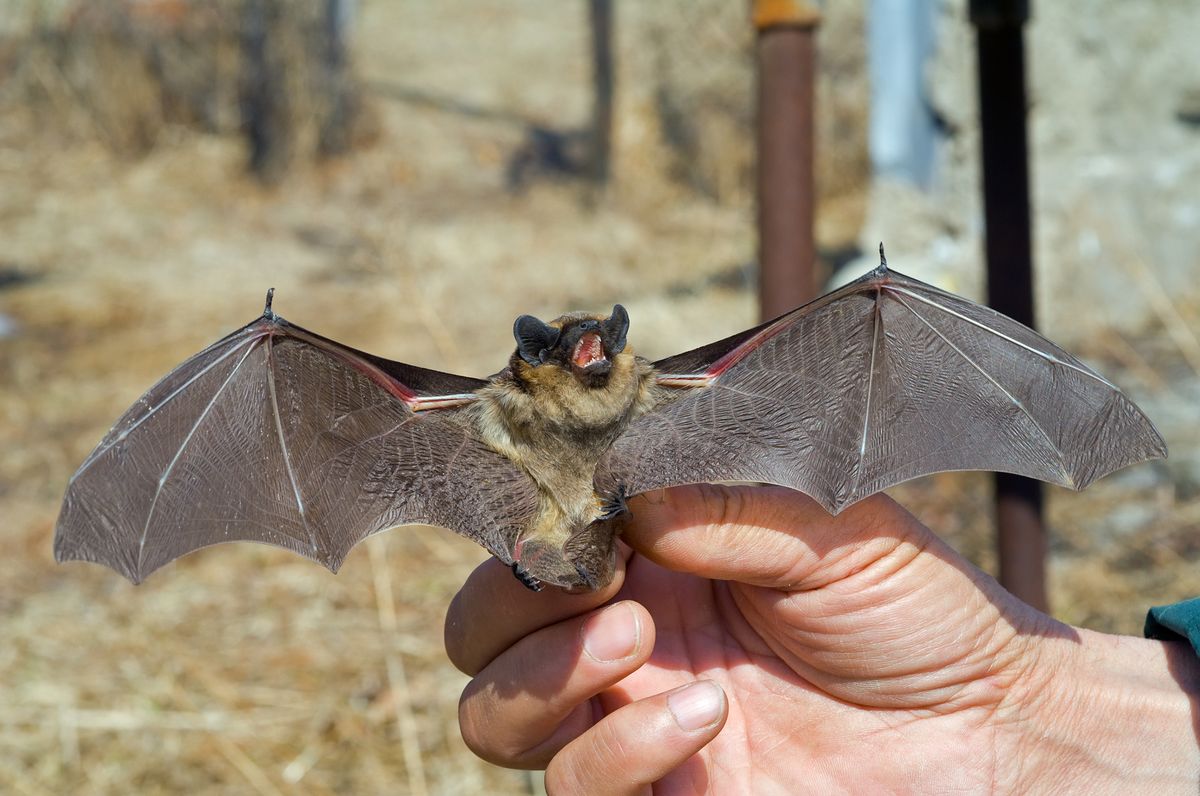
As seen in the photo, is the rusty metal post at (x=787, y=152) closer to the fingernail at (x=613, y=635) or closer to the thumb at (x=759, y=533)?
the thumb at (x=759, y=533)

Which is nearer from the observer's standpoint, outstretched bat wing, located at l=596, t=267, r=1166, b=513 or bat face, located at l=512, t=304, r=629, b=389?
outstretched bat wing, located at l=596, t=267, r=1166, b=513

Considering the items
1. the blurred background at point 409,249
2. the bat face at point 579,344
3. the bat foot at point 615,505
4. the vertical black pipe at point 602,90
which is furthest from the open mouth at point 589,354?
the vertical black pipe at point 602,90

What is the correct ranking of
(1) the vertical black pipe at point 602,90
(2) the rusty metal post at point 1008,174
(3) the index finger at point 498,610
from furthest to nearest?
(1) the vertical black pipe at point 602,90 → (2) the rusty metal post at point 1008,174 → (3) the index finger at point 498,610

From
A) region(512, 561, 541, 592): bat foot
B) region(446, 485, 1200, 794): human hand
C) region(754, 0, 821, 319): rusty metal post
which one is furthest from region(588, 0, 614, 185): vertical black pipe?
region(512, 561, 541, 592): bat foot

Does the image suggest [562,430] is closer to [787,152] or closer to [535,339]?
[535,339]

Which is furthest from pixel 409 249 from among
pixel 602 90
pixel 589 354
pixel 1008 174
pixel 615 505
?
pixel 615 505

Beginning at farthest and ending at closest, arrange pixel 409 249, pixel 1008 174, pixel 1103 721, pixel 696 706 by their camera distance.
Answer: pixel 409 249
pixel 1008 174
pixel 1103 721
pixel 696 706

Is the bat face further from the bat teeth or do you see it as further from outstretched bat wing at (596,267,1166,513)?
outstretched bat wing at (596,267,1166,513)
